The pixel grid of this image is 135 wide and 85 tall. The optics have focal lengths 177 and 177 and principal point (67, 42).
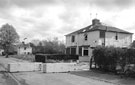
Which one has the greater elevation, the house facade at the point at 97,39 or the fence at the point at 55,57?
the house facade at the point at 97,39

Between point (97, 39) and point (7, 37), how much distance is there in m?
44.0

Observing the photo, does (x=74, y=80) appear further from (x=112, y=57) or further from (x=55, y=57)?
(x=55, y=57)

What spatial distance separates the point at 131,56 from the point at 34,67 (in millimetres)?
9502

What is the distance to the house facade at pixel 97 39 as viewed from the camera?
33750mm

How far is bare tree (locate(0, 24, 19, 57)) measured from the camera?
6656 centimetres

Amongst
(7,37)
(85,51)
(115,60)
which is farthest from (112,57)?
(7,37)

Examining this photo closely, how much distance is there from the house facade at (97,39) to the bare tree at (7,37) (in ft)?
116

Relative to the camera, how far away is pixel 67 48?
140 ft

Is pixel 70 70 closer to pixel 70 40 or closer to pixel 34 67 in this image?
pixel 34 67

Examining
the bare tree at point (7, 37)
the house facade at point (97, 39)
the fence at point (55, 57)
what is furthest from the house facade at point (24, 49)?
the fence at point (55, 57)

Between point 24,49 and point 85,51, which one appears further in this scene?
point 24,49

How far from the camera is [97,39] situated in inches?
1314

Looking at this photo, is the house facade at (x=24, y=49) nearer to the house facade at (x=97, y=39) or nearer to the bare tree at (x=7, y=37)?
the bare tree at (x=7, y=37)

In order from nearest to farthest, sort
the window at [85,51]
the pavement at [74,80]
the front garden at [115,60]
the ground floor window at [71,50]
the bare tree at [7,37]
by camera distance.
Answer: the pavement at [74,80]
the front garden at [115,60]
the window at [85,51]
the ground floor window at [71,50]
the bare tree at [7,37]
